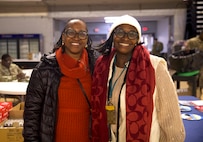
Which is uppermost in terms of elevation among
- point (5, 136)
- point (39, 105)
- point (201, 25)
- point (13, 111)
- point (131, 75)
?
point (201, 25)

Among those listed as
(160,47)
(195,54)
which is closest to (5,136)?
(195,54)

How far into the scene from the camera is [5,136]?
2414 mm

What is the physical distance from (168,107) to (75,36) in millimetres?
688

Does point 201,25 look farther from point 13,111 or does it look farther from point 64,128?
point 64,128

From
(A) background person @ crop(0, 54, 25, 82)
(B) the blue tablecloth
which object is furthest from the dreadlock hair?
(A) background person @ crop(0, 54, 25, 82)

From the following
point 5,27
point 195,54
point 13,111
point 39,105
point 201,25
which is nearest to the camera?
point 39,105

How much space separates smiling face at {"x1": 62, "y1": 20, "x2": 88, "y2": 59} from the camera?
162cm

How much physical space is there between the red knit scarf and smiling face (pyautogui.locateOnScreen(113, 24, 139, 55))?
0.16ft

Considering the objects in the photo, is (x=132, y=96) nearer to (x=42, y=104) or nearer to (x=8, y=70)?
(x=42, y=104)

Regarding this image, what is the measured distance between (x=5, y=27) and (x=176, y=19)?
6150mm

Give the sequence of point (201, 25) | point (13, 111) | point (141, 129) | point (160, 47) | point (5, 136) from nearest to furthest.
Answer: point (141, 129) → point (5, 136) → point (13, 111) → point (201, 25) → point (160, 47)

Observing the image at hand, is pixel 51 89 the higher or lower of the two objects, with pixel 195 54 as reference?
lower

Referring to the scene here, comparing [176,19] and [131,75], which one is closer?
[131,75]

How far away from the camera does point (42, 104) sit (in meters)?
1.61
